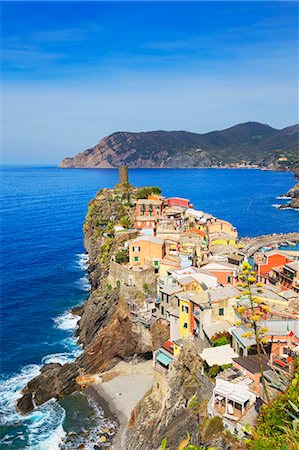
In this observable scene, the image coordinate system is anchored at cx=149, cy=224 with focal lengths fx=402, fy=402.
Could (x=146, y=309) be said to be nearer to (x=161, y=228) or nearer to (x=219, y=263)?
(x=219, y=263)

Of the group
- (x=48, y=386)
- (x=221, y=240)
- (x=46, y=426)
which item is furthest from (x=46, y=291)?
(x=46, y=426)

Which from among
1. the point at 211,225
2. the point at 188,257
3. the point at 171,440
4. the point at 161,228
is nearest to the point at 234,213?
the point at 211,225

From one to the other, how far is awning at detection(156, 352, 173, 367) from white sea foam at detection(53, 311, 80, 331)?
14869 mm

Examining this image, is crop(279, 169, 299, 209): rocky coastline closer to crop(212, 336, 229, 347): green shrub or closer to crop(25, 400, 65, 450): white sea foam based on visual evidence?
crop(212, 336, 229, 347): green shrub

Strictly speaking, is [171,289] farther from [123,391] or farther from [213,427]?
[213,427]

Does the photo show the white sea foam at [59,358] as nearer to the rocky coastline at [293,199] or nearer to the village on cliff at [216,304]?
the village on cliff at [216,304]

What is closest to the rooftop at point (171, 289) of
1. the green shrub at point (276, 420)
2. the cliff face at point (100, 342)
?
the cliff face at point (100, 342)

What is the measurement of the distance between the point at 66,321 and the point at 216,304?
19754 mm

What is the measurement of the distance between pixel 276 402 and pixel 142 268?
88.5ft

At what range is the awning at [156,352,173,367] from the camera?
85.9ft

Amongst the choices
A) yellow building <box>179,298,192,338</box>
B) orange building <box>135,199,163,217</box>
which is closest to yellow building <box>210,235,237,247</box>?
orange building <box>135,199,163,217</box>

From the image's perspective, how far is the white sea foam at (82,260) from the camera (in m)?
60.1

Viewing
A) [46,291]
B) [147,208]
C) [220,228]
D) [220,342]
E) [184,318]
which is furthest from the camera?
[147,208]

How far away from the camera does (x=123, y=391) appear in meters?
29.2
